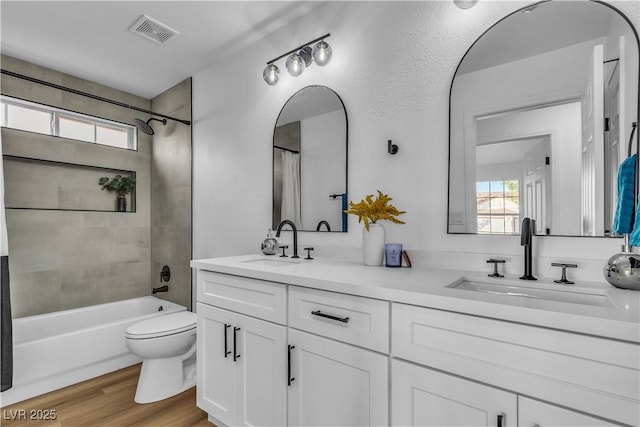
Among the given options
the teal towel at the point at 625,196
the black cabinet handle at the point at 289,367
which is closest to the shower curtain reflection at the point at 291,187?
the black cabinet handle at the point at 289,367

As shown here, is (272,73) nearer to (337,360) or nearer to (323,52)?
(323,52)

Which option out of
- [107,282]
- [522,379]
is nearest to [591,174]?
[522,379]

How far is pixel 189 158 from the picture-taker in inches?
116

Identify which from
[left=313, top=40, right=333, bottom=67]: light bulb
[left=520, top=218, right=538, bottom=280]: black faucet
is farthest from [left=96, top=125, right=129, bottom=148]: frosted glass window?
[left=520, top=218, right=538, bottom=280]: black faucet

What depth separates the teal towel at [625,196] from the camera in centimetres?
105

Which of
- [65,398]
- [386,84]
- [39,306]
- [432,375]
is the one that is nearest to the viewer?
[432,375]

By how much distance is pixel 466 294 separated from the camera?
3.06 feet

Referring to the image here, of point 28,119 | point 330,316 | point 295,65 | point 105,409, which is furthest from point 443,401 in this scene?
point 28,119

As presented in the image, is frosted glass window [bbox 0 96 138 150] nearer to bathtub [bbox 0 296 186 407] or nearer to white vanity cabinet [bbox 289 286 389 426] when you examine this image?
bathtub [bbox 0 296 186 407]

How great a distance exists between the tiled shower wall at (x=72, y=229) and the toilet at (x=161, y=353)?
123cm

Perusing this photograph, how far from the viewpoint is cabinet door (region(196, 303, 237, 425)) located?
1.57 m

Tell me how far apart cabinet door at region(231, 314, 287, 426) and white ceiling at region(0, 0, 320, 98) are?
6.09ft

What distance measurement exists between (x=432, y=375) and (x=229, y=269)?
1.03 metres

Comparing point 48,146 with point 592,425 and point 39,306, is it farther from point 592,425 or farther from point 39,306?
point 592,425
